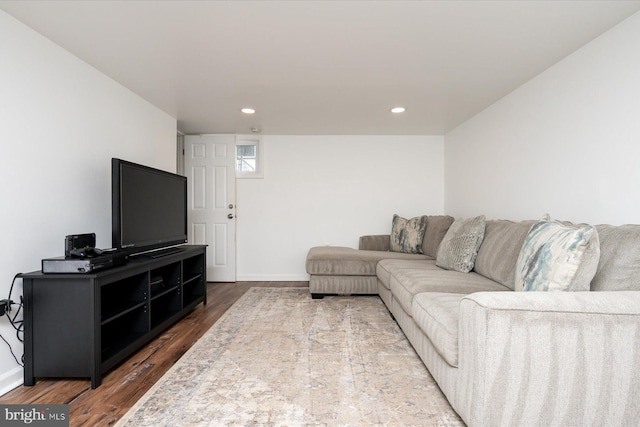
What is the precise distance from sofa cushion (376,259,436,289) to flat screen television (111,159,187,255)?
2111mm

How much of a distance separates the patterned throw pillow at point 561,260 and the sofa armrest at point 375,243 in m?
2.73

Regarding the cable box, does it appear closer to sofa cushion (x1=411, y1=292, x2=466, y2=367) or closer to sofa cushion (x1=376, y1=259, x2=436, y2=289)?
sofa cushion (x1=411, y1=292, x2=466, y2=367)

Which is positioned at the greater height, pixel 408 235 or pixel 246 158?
pixel 246 158

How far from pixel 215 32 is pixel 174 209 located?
1.80m

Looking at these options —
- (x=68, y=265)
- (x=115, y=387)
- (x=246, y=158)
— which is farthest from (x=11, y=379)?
(x=246, y=158)

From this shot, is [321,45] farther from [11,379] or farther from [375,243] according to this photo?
[375,243]

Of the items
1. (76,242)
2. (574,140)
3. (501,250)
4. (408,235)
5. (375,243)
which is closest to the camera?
(76,242)

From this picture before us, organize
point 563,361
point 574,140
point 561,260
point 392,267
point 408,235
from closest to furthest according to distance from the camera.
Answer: point 563,361, point 561,260, point 574,140, point 392,267, point 408,235

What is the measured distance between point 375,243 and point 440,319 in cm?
287

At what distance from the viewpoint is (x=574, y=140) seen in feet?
7.49

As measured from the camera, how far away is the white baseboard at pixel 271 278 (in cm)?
484

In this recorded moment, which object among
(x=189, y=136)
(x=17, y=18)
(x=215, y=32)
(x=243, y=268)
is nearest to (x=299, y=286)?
(x=243, y=268)

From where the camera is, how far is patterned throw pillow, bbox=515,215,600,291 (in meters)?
1.49

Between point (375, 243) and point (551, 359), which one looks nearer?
point (551, 359)
